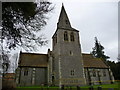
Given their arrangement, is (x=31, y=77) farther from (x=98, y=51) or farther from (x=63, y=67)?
(x=98, y=51)

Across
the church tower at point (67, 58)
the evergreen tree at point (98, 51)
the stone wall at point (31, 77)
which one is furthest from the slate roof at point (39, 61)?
the evergreen tree at point (98, 51)

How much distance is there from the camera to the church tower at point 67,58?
22.3 m

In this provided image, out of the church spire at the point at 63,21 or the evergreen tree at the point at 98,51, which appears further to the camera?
the evergreen tree at the point at 98,51

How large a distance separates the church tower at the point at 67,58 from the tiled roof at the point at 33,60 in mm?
2862

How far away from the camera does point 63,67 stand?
2278cm

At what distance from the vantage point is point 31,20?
7.02 m

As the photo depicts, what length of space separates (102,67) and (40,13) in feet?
88.0

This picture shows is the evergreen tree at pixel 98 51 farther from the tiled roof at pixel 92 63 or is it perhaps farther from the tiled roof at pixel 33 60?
the tiled roof at pixel 33 60

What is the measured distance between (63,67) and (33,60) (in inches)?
340

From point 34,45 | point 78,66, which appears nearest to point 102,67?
point 78,66

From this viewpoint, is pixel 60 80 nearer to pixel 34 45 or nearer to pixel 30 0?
pixel 34 45

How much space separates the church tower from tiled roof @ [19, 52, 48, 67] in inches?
113

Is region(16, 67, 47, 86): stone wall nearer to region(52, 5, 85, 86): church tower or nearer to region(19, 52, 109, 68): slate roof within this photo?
region(19, 52, 109, 68): slate roof

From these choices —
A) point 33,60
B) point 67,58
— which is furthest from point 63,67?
point 33,60
